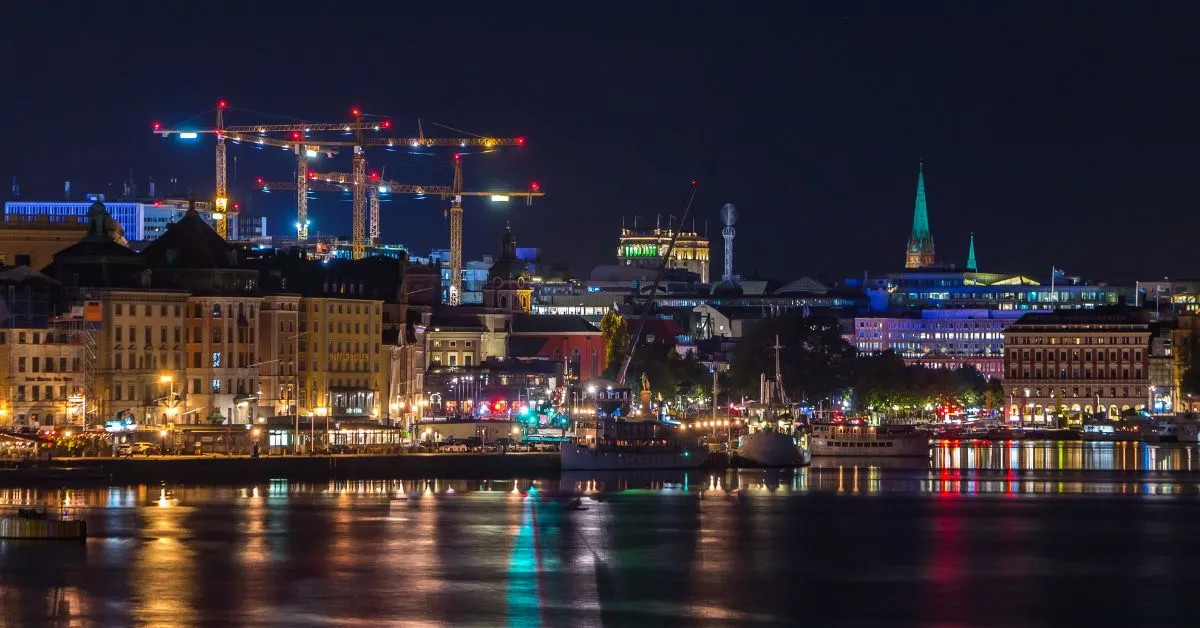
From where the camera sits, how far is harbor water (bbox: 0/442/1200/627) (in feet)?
240

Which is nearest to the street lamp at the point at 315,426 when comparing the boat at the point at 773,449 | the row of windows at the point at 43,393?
the row of windows at the point at 43,393

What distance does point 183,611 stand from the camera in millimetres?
71500

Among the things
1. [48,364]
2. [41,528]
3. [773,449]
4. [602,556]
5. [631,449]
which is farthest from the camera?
[773,449]

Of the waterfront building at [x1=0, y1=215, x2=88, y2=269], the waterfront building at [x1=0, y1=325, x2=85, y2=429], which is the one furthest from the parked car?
the waterfront building at [x1=0, y1=215, x2=88, y2=269]

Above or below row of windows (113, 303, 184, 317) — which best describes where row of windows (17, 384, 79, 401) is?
below

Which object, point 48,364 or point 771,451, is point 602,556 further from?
point 771,451

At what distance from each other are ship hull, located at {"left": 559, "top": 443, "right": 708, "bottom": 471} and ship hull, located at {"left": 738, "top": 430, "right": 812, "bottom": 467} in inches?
267

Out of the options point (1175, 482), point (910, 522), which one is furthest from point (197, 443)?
point (1175, 482)

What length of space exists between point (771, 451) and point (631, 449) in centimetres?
1448

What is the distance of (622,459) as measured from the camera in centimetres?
14438

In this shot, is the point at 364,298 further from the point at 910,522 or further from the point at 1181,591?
the point at 1181,591

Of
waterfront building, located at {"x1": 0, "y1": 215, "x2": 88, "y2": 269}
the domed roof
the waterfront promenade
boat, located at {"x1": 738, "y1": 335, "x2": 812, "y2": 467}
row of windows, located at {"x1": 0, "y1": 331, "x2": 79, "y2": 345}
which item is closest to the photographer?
the waterfront promenade

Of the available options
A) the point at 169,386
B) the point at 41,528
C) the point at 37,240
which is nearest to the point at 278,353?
the point at 169,386

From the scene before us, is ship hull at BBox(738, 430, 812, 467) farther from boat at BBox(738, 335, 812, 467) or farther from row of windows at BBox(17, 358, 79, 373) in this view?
row of windows at BBox(17, 358, 79, 373)
